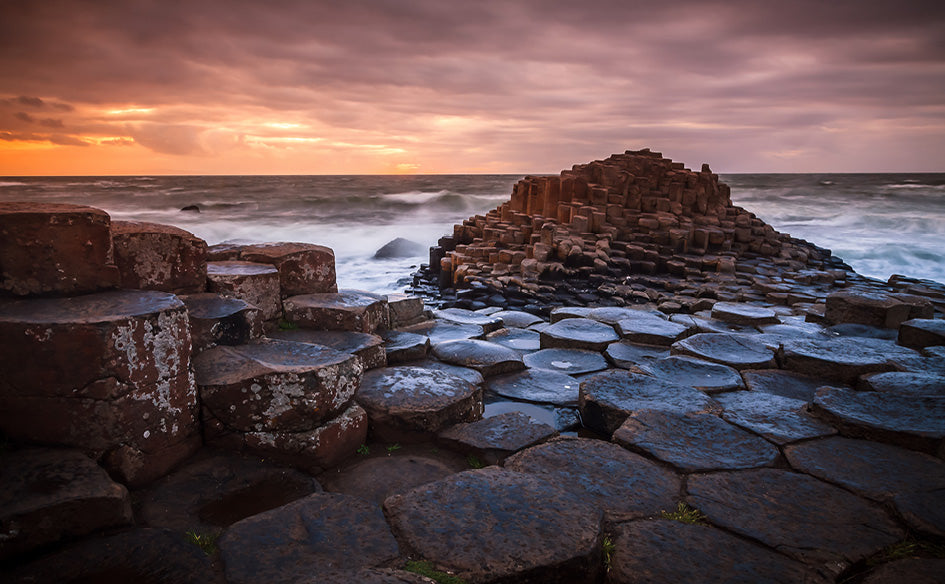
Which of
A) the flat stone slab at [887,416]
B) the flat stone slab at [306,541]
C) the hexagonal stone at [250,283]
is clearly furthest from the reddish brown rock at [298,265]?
the flat stone slab at [887,416]

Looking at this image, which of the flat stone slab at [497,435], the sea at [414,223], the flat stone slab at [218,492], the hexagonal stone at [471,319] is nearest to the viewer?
the flat stone slab at [218,492]

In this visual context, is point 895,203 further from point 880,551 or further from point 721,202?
point 880,551

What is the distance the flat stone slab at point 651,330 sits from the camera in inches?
207

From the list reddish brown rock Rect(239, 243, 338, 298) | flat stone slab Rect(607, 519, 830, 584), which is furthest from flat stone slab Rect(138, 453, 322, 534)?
reddish brown rock Rect(239, 243, 338, 298)

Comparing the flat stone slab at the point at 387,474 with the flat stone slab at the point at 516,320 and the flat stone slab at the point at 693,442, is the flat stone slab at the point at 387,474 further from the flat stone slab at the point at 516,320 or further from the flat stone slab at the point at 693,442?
the flat stone slab at the point at 516,320

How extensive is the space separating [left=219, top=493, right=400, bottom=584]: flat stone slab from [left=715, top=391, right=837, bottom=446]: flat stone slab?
244 cm

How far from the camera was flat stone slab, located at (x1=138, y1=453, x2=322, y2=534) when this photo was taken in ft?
7.48

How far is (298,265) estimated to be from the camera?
4.42m

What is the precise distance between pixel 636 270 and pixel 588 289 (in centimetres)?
236

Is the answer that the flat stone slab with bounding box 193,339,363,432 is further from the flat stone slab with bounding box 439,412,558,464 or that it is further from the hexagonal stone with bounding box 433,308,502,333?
the hexagonal stone with bounding box 433,308,502,333

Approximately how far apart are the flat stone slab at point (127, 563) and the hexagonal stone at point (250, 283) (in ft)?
5.90

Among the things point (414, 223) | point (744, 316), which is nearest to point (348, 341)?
point (744, 316)

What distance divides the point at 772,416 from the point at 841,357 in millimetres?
1413

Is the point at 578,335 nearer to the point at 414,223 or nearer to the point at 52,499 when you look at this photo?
the point at 52,499
